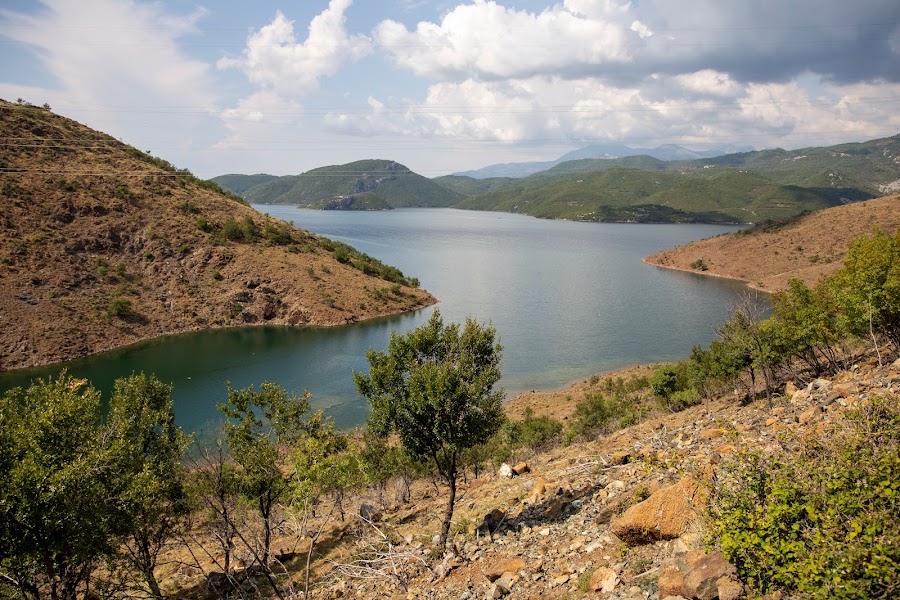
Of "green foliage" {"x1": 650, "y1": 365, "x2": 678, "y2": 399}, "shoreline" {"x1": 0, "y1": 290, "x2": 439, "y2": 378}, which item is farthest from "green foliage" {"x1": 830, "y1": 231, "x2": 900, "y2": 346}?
"shoreline" {"x1": 0, "y1": 290, "x2": 439, "y2": 378}

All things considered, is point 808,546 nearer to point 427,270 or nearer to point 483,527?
point 483,527

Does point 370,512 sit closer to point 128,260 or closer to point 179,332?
point 179,332

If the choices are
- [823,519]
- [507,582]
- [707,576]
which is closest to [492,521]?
[507,582]

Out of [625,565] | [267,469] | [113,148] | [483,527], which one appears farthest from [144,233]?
[625,565]

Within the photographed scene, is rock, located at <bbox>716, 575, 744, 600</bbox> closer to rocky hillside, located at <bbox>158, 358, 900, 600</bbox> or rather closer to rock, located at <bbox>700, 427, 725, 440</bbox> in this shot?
rocky hillside, located at <bbox>158, 358, 900, 600</bbox>

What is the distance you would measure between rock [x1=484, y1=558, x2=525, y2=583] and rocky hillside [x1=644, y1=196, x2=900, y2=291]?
337ft

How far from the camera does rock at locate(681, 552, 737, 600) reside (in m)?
7.93

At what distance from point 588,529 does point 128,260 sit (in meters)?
86.6

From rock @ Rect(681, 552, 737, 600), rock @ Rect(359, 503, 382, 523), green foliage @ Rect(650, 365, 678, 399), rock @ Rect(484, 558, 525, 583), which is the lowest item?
rock @ Rect(359, 503, 382, 523)

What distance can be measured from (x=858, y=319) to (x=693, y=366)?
14.9 meters

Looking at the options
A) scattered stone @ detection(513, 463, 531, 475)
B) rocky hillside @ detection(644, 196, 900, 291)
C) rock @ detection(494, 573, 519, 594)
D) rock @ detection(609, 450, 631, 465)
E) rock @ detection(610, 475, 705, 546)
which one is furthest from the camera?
rocky hillside @ detection(644, 196, 900, 291)

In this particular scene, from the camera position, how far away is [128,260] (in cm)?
7856

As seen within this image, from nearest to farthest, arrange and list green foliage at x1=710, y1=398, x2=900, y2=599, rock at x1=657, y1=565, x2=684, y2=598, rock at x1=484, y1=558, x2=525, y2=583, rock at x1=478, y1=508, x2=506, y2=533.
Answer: green foliage at x1=710, y1=398, x2=900, y2=599, rock at x1=657, y1=565, x2=684, y2=598, rock at x1=484, y1=558, x2=525, y2=583, rock at x1=478, y1=508, x2=506, y2=533

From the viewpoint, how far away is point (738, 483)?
8.94m
